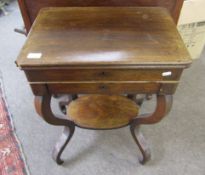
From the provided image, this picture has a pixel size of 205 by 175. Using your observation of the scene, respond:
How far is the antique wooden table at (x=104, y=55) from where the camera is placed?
67 cm

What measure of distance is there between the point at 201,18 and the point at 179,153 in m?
0.95

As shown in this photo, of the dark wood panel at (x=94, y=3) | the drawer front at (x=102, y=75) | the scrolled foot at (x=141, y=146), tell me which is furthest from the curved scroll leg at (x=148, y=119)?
the dark wood panel at (x=94, y=3)

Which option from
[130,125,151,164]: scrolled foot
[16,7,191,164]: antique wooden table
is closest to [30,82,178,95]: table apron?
[16,7,191,164]: antique wooden table

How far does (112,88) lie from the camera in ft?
2.50

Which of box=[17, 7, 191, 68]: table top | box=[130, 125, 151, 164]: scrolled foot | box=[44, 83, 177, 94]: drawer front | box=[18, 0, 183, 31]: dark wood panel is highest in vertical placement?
box=[17, 7, 191, 68]: table top

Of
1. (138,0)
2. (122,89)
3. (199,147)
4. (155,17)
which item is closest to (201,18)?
(138,0)

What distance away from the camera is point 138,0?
1.05 m

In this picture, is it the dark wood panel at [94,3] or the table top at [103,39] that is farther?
the dark wood panel at [94,3]

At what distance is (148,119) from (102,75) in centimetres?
35

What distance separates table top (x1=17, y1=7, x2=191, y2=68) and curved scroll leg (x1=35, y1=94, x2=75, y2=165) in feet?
0.64

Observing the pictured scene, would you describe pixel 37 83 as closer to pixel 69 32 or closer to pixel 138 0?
pixel 69 32

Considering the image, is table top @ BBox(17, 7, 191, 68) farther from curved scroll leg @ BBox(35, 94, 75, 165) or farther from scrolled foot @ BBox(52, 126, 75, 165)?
scrolled foot @ BBox(52, 126, 75, 165)

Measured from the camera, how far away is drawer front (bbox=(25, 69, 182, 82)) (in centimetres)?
70

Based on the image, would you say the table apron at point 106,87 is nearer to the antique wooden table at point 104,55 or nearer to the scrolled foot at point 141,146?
the antique wooden table at point 104,55
